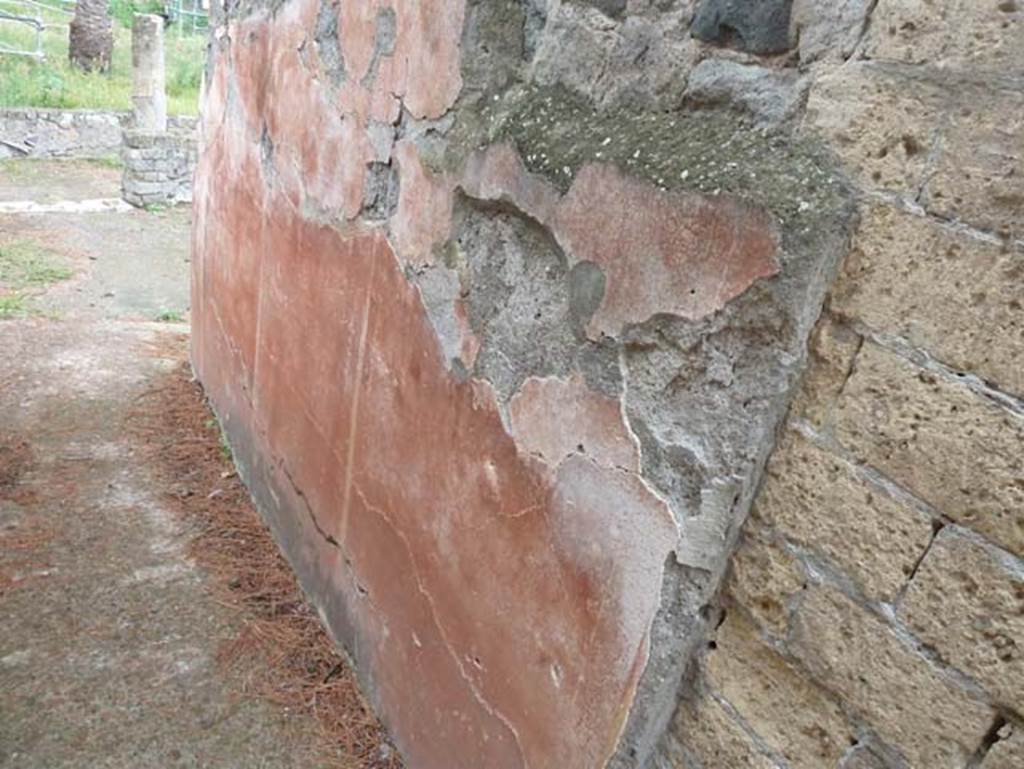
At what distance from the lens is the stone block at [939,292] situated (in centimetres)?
Answer: 75

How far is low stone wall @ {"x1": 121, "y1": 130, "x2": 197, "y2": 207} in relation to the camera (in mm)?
7547

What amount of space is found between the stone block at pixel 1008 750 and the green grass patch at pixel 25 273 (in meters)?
4.94

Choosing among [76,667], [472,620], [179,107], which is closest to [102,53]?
[179,107]

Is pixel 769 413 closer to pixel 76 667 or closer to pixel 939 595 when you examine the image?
pixel 939 595

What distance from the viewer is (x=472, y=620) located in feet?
5.30

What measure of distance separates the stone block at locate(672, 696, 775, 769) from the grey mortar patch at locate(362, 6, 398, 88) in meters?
1.44

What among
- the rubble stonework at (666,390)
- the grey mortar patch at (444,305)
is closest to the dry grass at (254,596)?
the rubble stonework at (666,390)

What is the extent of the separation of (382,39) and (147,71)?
28.9 ft

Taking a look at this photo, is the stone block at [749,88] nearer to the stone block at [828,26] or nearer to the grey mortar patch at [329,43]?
the stone block at [828,26]

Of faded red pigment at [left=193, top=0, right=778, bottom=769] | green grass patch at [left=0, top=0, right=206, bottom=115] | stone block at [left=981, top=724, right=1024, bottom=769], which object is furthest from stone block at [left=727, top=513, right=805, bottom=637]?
green grass patch at [left=0, top=0, right=206, bottom=115]

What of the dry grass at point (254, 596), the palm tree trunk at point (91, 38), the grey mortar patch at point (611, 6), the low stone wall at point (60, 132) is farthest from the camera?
the palm tree trunk at point (91, 38)

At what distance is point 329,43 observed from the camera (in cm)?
Answer: 213

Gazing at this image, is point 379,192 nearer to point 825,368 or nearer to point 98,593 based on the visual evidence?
point 825,368

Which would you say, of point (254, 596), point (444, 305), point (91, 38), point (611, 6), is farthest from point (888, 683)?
point (91, 38)
